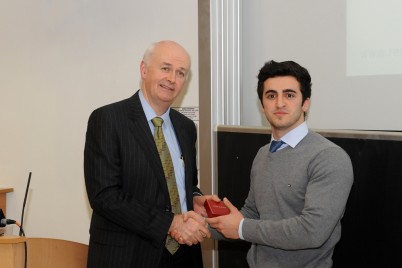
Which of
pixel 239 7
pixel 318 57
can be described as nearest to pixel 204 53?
pixel 239 7

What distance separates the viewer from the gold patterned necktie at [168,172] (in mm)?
2221

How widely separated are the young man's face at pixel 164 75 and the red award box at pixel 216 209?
529 mm

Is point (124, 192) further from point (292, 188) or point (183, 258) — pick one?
point (292, 188)

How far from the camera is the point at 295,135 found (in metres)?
1.84

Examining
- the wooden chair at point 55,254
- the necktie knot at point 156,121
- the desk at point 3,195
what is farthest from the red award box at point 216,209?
the desk at point 3,195

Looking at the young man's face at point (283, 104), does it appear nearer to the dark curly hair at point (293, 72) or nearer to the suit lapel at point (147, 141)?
the dark curly hair at point (293, 72)

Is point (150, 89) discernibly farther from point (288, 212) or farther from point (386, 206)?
point (386, 206)

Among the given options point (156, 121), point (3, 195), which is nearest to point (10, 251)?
point (156, 121)

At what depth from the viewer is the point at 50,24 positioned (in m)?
3.59

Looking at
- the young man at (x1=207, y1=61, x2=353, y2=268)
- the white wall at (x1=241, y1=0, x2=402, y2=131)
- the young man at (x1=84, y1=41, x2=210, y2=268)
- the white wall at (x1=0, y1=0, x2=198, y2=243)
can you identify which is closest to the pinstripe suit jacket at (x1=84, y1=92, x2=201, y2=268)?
the young man at (x1=84, y1=41, x2=210, y2=268)

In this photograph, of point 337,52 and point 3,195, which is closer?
point 337,52

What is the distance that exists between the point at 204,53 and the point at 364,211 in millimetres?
1282

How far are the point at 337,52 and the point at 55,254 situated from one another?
5.31 ft

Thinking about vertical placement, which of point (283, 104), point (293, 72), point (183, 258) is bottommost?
point (183, 258)
